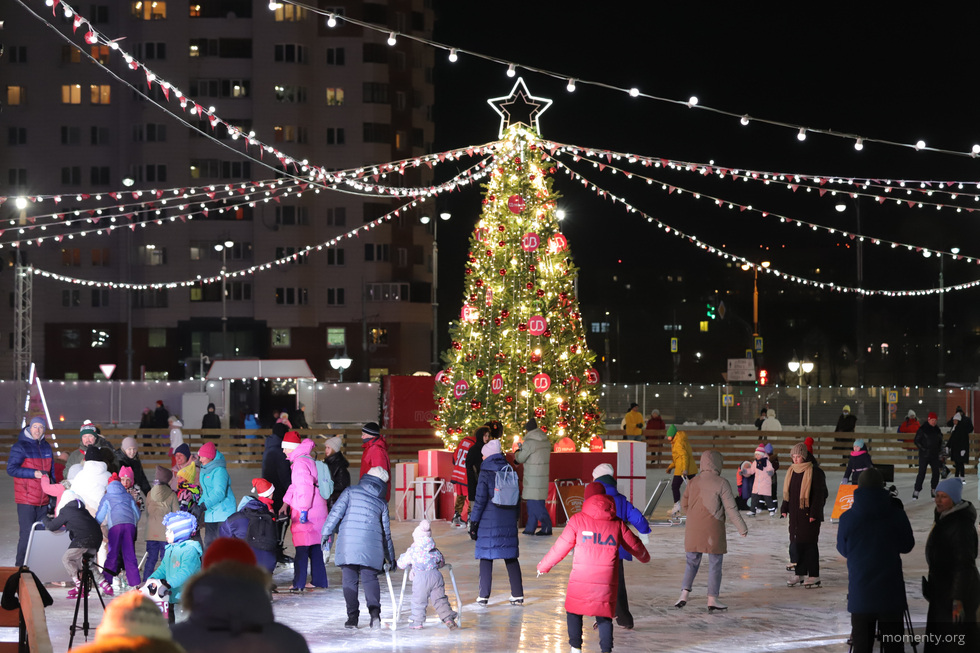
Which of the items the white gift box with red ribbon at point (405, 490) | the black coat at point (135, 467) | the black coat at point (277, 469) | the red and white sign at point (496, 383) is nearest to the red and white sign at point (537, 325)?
the red and white sign at point (496, 383)

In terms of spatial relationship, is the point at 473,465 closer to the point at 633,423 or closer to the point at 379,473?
the point at 379,473

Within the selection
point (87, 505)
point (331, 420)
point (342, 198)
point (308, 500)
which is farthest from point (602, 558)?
point (342, 198)

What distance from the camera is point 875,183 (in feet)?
55.8

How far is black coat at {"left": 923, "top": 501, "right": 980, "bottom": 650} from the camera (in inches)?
297

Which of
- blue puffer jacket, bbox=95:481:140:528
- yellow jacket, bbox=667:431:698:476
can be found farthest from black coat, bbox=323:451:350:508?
yellow jacket, bbox=667:431:698:476

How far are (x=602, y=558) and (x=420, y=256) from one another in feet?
180

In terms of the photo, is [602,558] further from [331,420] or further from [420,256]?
[420,256]

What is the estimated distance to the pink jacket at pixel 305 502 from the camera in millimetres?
11164

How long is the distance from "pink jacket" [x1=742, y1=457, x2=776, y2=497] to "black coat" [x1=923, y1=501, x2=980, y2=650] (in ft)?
36.4

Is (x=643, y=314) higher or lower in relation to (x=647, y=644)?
higher

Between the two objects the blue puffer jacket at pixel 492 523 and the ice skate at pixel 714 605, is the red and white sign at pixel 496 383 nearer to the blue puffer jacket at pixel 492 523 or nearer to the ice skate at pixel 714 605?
the blue puffer jacket at pixel 492 523

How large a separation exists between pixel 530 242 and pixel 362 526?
8535 mm

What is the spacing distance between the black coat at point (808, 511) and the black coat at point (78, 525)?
6.92m

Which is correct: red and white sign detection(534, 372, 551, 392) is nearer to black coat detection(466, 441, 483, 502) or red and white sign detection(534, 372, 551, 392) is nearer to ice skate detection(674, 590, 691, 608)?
black coat detection(466, 441, 483, 502)
